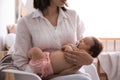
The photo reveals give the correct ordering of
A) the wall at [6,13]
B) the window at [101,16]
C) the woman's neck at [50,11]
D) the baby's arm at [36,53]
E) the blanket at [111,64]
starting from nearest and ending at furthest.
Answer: the baby's arm at [36,53]
the woman's neck at [50,11]
the wall at [6,13]
the blanket at [111,64]
the window at [101,16]

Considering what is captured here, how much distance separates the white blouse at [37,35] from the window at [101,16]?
1.88 metres

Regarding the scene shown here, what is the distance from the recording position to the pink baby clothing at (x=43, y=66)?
1.35 meters

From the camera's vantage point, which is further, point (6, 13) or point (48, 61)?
point (6, 13)

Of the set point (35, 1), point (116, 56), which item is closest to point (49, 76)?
point (35, 1)

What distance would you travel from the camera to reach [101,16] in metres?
3.33

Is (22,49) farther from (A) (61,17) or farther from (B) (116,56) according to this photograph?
(B) (116,56)

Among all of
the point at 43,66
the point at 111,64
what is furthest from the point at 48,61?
the point at 111,64

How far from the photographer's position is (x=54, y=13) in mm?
1552

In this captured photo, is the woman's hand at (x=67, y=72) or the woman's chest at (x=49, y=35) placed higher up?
the woman's chest at (x=49, y=35)

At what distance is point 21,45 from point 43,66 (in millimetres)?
218

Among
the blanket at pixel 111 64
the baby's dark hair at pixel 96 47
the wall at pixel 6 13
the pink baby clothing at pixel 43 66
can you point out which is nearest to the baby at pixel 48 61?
the pink baby clothing at pixel 43 66

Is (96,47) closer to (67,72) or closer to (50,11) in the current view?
(67,72)

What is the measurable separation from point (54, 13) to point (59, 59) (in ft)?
1.13

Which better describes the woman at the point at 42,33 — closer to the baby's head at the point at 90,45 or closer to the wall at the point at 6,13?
the baby's head at the point at 90,45
